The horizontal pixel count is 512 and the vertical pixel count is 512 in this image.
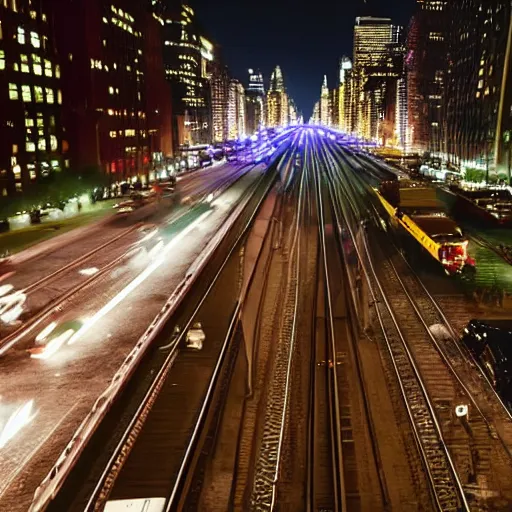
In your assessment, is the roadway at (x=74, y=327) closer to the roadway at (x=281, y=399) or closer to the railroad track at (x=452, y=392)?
the roadway at (x=281, y=399)

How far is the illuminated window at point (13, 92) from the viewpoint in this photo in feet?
146

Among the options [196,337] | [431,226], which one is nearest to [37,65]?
[431,226]

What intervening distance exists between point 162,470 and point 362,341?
6.95 metres

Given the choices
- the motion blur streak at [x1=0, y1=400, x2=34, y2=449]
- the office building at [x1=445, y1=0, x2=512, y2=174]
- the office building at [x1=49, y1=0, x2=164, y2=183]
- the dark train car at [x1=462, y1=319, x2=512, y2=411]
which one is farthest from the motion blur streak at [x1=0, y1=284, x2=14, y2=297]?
the office building at [x1=445, y1=0, x2=512, y2=174]

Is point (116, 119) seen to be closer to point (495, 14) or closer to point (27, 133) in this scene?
point (27, 133)

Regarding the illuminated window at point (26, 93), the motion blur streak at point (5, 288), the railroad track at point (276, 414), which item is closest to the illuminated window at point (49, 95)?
the illuminated window at point (26, 93)

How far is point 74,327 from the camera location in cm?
1648

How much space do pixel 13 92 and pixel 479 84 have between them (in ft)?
152

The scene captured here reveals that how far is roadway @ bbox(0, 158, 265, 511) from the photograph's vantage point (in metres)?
10.5

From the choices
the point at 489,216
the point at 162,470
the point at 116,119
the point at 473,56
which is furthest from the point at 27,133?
the point at 473,56

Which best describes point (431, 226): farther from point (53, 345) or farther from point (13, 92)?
point (13, 92)

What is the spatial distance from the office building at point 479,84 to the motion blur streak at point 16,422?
46390 mm

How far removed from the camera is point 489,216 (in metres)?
31.3

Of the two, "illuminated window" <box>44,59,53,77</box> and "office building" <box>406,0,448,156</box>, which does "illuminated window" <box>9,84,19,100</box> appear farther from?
"office building" <box>406,0,448,156</box>
